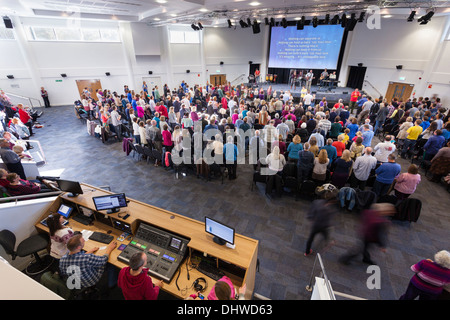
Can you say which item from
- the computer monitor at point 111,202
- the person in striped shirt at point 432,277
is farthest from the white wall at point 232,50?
the person in striped shirt at point 432,277

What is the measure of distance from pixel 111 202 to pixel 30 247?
1.51 metres

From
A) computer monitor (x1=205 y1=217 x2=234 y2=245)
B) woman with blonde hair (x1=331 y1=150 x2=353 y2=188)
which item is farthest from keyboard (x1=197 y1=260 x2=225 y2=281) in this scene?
woman with blonde hair (x1=331 y1=150 x2=353 y2=188)

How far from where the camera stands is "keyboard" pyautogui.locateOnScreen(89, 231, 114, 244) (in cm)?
327

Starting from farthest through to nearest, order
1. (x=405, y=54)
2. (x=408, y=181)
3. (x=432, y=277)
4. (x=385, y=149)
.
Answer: (x=405, y=54)
(x=385, y=149)
(x=408, y=181)
(x=432, y=277)

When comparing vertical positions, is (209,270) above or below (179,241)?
below

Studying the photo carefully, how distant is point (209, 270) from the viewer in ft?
9.04

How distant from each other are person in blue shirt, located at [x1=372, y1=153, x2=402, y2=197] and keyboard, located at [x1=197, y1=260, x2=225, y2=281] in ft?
13.7

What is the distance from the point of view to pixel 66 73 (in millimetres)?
13875

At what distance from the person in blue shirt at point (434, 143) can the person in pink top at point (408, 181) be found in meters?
2.45

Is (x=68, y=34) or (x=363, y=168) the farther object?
(x=68, y=34)

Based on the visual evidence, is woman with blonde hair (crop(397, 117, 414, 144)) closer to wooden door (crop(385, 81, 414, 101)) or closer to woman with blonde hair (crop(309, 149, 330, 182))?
woman with blonde hair (crop(309, 149, 330, 182))

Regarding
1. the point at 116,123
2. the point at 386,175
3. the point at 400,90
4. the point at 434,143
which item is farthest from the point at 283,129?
the point at 400,90

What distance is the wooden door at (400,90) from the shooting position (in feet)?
40.1

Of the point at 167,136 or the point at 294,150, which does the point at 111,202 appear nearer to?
the point at 167,136
